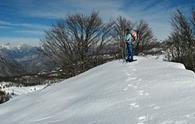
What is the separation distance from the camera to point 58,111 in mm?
11445

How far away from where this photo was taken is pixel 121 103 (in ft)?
32.2

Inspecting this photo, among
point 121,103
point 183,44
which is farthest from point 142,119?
point 183,44

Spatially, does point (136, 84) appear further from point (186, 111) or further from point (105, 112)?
point (186, 111)

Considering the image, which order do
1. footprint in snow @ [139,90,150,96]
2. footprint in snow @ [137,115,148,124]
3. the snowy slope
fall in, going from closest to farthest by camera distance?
footprint in snow @ [137,115,148,124]
the snowy slope
footprint in snow @ [139,90,150,96]

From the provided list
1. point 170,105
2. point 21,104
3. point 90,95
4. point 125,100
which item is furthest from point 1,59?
point 170,105

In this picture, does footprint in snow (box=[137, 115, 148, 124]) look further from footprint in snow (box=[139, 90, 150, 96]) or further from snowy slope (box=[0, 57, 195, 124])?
footprint in snow (box=[139, 90, 150, 96])

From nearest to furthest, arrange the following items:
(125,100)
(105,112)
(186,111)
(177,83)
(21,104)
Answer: (186,111) → (105,112) → (125,100) → (177,83) → (21,104)

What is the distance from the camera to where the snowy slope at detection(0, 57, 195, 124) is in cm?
775

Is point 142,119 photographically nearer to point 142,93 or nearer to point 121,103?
point 121,103

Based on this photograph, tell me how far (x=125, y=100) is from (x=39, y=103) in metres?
4.66

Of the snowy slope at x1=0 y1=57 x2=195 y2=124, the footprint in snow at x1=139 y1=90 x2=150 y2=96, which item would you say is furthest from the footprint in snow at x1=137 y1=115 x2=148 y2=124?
the footprint in snow at x1=139 y1=90 x2=150 y2=96

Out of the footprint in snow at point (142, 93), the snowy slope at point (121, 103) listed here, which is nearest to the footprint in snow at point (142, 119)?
the snowy slope at point (121, 103)

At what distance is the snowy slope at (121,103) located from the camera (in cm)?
775

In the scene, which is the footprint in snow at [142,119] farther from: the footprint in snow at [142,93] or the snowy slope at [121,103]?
the footprint in snow at [142,93]
